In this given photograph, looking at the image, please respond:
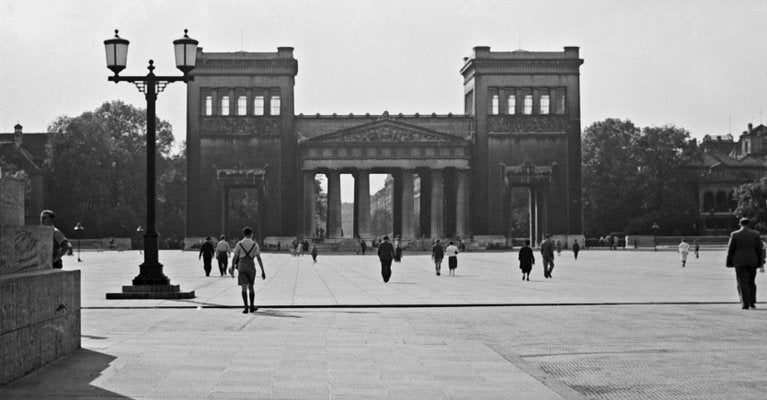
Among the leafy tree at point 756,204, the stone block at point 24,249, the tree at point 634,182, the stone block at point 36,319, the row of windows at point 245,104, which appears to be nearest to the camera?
the stone block at point 36,319

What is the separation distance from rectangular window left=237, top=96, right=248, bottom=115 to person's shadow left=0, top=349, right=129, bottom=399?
8936 centimetres

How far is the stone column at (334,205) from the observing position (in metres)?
102

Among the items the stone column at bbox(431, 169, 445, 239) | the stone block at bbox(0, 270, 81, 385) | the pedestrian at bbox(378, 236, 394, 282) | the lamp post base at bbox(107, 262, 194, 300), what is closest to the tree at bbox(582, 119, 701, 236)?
the stone column at bbox(431, 169, 445, 239)

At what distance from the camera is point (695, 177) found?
137250mm

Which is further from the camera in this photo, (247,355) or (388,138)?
(388,138)

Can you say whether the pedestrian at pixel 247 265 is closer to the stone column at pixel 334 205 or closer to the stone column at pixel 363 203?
the stone column at pixel 334 205

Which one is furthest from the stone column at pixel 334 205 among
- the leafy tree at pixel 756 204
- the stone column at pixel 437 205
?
the leafy tree at pixel 756 204

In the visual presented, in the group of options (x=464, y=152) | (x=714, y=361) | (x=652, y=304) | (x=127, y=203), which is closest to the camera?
(x=714, y=361)

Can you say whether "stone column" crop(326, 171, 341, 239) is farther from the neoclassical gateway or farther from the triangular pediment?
the triangular pediment

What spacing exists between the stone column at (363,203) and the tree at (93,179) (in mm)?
21531

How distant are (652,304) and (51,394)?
15.1 metres

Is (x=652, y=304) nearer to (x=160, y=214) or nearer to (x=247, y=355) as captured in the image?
(x=247, y=355)

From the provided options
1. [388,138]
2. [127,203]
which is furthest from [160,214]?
[388,138]

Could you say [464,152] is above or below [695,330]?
above
